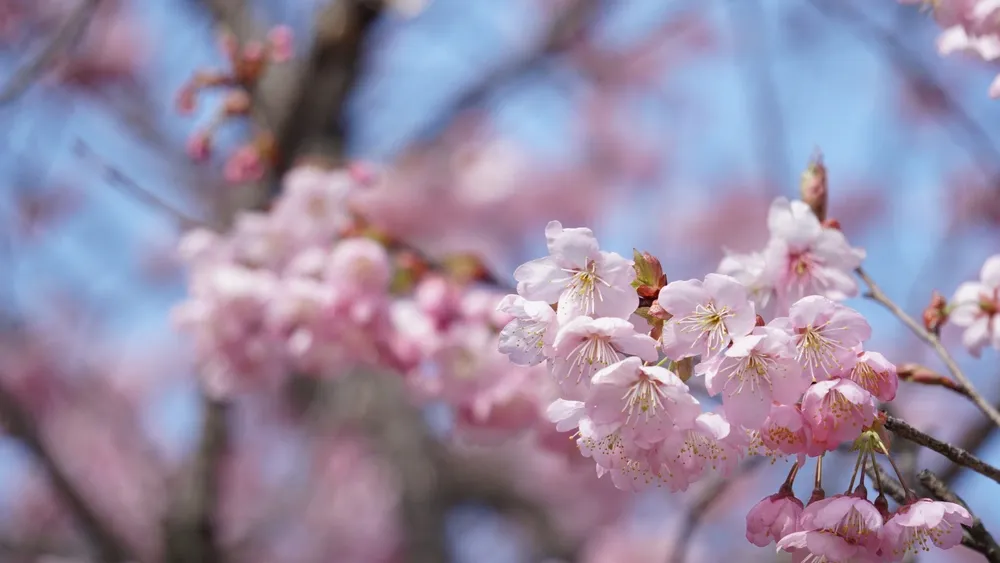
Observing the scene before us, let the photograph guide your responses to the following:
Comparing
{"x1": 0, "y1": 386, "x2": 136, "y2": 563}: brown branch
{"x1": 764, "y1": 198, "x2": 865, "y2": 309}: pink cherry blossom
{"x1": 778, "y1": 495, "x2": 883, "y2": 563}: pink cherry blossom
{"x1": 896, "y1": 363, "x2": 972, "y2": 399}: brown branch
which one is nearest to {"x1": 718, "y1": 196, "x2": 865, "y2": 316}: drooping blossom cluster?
{"x1": 764, "y1": 198, "x2": 865, "y2": 309}: pink cherry blossom

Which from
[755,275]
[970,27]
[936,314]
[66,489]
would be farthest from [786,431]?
[66,489]

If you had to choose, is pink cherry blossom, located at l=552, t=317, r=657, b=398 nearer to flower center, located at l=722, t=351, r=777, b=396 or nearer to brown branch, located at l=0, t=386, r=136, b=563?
flower center, located at l=722, t=351, r=777, b=396

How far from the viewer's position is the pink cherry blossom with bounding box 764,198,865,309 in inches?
46.1

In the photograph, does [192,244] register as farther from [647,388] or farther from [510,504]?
[510,504]

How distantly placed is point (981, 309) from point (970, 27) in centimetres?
42

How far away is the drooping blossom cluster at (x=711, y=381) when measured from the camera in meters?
0.83

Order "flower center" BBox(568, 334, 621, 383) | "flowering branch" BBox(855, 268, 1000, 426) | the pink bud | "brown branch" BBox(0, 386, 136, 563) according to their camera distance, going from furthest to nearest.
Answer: "brown branch" BBox(0, 386, 136, 563) → the pink bud → "flowering branch" BBox(855, 268, 1000, 426) → "flower center" BBox(568, 334, 621, 383)

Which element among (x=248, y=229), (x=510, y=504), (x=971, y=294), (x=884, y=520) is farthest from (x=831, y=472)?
(x=510, y=504)

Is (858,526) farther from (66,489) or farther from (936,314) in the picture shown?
(66,489)

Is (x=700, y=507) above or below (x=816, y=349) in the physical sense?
below

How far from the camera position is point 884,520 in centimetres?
84

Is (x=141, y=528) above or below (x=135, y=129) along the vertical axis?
below

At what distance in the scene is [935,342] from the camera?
1161mm

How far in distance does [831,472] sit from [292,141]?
7.42ft
